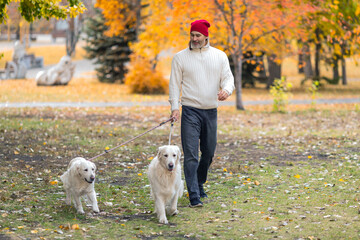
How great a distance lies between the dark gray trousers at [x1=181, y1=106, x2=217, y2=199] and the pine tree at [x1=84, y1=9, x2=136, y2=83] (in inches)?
1083

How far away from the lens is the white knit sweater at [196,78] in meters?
6.86

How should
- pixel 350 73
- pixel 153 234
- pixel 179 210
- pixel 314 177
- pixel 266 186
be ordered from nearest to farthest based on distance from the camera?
pixel 153 234 < pixel 179 210 < pixel 266 186 < pixel 314 177 < pixel 350 73

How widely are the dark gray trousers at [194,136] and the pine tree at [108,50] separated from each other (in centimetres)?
2751

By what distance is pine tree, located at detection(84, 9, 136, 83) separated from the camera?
34.3m

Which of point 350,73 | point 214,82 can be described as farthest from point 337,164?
point 350,73

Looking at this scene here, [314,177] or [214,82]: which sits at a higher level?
[214,82]

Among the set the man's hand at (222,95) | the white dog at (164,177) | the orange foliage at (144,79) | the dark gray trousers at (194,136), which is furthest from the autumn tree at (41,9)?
the orange foliage at (144,79)

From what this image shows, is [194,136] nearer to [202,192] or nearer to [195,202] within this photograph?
[195,202]

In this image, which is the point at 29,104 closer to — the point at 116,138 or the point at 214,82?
the point at 116,138

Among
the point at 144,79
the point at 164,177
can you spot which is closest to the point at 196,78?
the point at 164,177

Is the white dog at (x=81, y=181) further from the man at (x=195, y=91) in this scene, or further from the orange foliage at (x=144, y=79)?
the orange foliage at (x=144, y=79)

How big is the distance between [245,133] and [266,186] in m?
6.03

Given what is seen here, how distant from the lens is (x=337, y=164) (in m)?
10.1

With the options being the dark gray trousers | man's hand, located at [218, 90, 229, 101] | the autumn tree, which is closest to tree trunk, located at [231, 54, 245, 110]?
the autumn tree
